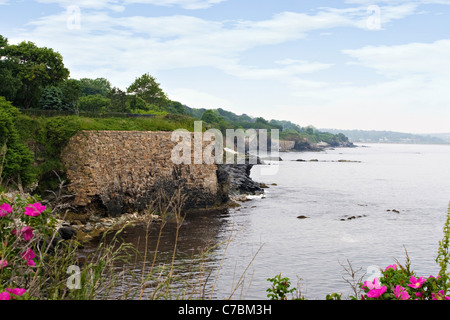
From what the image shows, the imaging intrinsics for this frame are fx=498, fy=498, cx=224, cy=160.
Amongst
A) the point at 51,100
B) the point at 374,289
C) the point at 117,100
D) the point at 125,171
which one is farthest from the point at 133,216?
the point at 374,289

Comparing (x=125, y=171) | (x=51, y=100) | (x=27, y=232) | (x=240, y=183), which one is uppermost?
(x=51, y=100)

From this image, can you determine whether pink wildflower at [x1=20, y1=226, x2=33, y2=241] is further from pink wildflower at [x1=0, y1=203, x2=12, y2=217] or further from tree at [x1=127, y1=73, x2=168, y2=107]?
tree at [x1=127, y1=73, x2=168, y2=107]

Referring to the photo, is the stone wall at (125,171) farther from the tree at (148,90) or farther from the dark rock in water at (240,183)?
the tree at (148,90)

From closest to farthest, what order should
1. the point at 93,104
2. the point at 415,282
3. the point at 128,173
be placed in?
the point at 415,282
the point at 128,173
the point at 93,104

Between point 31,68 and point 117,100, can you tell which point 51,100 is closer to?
point 31,68

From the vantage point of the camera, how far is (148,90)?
78.5m

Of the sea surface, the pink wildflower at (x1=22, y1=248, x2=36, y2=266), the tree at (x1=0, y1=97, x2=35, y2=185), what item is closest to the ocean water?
the sea surface

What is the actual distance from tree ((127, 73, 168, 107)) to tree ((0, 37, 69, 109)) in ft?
112

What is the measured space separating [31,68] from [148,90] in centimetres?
3804

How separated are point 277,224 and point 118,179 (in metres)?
11.9

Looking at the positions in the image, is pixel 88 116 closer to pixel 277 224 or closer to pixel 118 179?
pixel 118 179

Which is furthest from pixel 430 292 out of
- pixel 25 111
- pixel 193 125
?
pixel 193 125

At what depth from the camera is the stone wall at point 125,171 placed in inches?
1324
